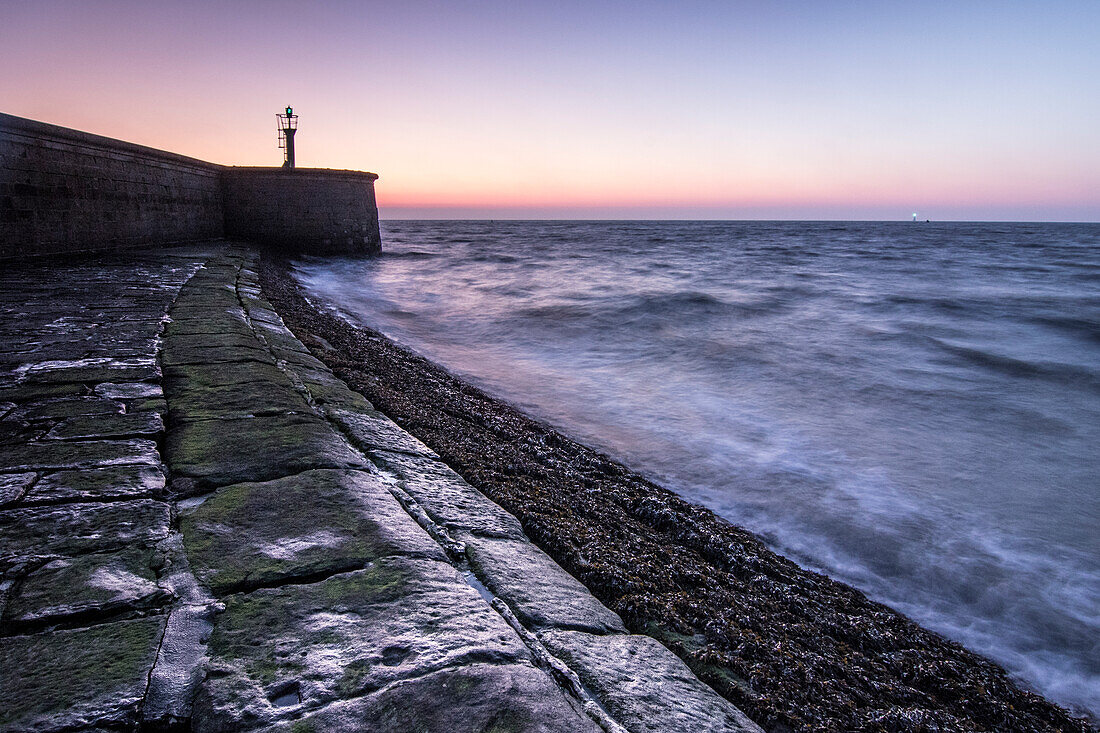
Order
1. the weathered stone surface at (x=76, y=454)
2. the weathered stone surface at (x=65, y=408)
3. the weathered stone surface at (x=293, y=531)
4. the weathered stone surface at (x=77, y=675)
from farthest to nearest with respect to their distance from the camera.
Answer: the weathered stone surface at (x=65, y=408), the weathered stone surface at (x=76, y=454), the weathered stone surface at (x=293, y=531), the weathered stone surface at (x=77, y=675)

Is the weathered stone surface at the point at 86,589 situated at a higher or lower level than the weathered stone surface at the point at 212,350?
lower

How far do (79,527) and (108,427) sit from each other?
83cm

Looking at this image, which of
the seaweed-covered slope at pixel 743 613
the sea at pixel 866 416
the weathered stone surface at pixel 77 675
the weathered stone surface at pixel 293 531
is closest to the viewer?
the weathered stone surface at pixel 77 675

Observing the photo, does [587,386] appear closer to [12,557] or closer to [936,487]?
[936,487]

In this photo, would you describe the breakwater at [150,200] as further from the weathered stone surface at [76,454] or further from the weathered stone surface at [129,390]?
the weathered stone surface at [76,454]

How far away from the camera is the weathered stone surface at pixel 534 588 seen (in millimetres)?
1528

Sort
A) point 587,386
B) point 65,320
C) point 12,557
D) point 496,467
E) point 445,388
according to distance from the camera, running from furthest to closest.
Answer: point 587,386, point 445,388, point 65,320, point 496,467, point 12,557

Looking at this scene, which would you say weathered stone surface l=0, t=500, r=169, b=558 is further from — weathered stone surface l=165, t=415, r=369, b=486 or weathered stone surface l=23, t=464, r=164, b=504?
weathered stone surface l=165, t=415, r=369, b=486

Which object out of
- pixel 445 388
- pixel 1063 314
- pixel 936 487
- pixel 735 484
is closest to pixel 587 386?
pixel 445 388

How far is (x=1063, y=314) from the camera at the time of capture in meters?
Result: 11.8

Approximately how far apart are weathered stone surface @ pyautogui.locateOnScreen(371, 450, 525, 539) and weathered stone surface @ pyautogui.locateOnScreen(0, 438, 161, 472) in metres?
0.81

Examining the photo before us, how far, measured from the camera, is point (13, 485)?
175 cm

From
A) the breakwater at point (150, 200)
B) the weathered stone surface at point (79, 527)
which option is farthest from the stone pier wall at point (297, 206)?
the weathered stone surface at point (79, 527)

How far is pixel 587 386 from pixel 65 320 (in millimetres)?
4899
